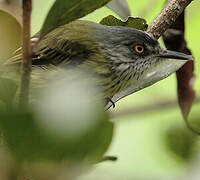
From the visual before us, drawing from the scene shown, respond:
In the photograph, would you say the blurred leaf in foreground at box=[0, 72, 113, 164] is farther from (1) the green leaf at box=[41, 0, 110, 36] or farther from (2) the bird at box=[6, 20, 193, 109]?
(2) the bird at box=[6, 20, 193, 109]

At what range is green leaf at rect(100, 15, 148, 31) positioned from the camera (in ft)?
10.3

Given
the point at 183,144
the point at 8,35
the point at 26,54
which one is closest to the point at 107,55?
the point at 8,35

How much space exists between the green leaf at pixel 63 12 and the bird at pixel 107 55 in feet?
4.70

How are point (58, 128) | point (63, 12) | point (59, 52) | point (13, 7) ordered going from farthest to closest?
point (59, 52), point (13, 7), point (63, 12), point (58, 128)

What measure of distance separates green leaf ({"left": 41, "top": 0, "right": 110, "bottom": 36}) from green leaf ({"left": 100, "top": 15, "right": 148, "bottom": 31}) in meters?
1.65

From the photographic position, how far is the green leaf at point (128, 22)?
3.15 metres

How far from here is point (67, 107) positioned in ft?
3.10

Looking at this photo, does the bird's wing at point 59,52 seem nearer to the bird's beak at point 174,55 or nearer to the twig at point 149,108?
the twig at point 149,108

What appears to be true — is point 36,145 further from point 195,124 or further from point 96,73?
point 96,73

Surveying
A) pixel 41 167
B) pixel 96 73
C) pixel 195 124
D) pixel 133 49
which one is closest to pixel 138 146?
pixel 133 49

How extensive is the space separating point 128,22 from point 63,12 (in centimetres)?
184

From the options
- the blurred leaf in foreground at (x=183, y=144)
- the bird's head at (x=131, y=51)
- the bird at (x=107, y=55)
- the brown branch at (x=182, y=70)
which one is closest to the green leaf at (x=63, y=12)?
the blurred leaf in foreground at (x=183, y=144)

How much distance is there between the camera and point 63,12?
1.43 metres

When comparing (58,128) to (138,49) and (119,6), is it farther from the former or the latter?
(138,49)
